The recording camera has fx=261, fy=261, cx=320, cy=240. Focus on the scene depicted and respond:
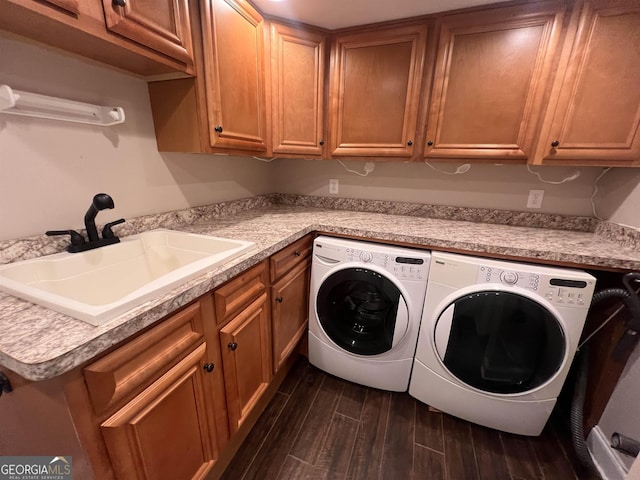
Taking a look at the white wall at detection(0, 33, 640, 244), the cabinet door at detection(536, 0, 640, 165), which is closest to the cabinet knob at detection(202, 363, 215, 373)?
the white wall at detection(0, 33, 640, 244)

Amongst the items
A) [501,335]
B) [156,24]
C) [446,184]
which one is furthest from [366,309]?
[156,24]

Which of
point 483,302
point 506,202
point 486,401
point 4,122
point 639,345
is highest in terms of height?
point 4,122

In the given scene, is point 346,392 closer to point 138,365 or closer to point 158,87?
point 138,365

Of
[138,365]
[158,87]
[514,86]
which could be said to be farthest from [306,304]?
[514,86]

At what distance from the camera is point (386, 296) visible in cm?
139

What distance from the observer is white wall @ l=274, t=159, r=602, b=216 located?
1536 millimetres

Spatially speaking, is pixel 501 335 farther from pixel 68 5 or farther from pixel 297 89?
pixel 68 5

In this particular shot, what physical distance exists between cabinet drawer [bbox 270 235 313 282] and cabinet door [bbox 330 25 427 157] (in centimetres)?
64

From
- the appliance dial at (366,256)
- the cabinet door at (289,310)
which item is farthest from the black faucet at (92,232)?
the appliance dial at (366,256)

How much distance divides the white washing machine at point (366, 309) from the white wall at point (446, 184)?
66 centimetres

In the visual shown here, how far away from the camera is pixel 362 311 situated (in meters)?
1.52

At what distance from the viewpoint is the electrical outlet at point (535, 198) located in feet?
5.18

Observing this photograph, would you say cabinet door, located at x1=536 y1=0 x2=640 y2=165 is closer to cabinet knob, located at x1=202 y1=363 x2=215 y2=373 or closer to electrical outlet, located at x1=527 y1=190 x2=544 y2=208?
electrical outlet, located at x1=527 y1=190 x2=544 y2=208

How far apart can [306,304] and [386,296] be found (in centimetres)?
54
